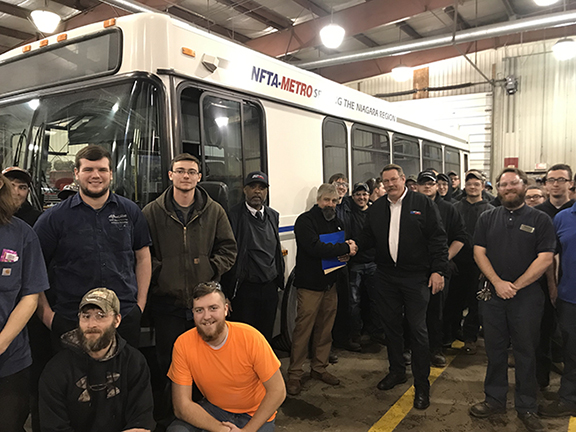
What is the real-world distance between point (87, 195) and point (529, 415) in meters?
3.55

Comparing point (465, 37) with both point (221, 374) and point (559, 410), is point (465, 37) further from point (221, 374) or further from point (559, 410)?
point (221, 374)

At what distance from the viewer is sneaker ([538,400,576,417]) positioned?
140 inches

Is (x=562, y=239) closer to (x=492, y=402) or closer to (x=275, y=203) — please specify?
(x=492, y=402)

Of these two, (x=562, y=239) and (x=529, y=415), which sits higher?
(x=562, y=239)

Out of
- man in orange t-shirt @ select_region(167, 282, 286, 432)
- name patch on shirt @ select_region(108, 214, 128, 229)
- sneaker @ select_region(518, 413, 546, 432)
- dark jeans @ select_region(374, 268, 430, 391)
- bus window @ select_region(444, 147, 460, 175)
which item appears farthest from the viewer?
bus window @ select_region(444, 147, 460, 175)

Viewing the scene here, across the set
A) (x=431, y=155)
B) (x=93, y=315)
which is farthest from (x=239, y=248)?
(x=431, y=155)

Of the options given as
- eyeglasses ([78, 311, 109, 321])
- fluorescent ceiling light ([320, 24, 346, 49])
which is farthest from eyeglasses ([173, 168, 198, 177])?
fluorescent ceiling light ([320, 24, 346, 49])

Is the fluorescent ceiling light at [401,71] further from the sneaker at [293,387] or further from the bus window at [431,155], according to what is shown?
the sneaker at [293,387]

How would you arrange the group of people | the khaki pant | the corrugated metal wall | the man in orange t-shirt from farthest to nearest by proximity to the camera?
the corrugated metal wall, the khaki pant, the man in orange t-shirt, the group of people

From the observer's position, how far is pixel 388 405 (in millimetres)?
3854

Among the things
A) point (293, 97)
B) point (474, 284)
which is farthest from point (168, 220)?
point (474, 284)

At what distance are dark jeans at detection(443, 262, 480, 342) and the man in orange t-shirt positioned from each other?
10.1 ft

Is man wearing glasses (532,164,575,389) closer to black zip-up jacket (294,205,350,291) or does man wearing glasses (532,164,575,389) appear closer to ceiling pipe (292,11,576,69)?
black zip-up jacket (294,205,350,291)

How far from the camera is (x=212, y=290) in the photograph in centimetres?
260
